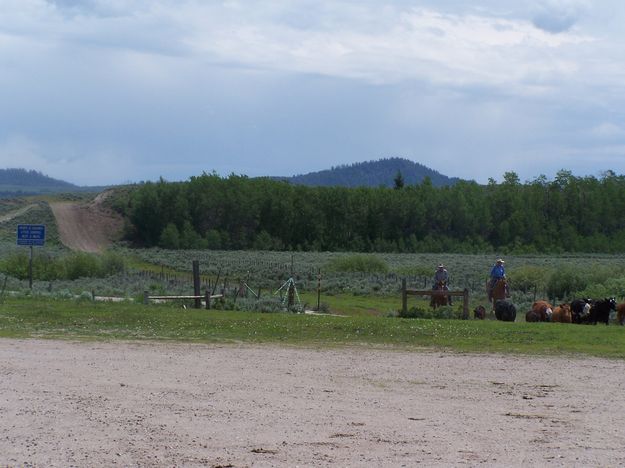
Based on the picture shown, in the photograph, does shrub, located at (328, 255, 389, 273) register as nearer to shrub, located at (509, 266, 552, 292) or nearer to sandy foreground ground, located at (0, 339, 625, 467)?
shrub, located at (509, 266, 552, 292)

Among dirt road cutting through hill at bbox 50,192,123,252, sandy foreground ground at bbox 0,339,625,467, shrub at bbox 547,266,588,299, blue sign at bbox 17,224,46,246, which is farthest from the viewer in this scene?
dirt road cutting through hill at bbox 50,192,123,252

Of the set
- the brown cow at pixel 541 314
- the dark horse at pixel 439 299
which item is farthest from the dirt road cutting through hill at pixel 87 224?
the brown cow at pixel 541 314

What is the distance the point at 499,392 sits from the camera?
1353cm

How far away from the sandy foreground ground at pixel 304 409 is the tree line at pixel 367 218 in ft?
253

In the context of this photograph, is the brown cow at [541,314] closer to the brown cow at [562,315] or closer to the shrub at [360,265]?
the brown cow at [562,315]

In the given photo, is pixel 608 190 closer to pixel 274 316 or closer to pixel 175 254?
pixel 175 254

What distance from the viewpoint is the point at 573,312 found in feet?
85.1

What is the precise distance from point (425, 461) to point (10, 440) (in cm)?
429

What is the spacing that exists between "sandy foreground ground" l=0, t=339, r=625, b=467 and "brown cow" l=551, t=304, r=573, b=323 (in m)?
9.05

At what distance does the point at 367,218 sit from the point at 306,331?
76.5m

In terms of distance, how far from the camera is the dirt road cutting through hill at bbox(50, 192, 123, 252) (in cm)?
A: 9472


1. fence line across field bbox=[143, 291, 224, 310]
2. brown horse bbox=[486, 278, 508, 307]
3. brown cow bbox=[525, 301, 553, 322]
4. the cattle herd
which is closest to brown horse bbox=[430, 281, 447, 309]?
brown horse bbox=[486, 278, 508, 307]

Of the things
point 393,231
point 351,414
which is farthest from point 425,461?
point 393,231

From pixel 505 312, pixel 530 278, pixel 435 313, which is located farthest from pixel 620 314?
pixel 530 278
